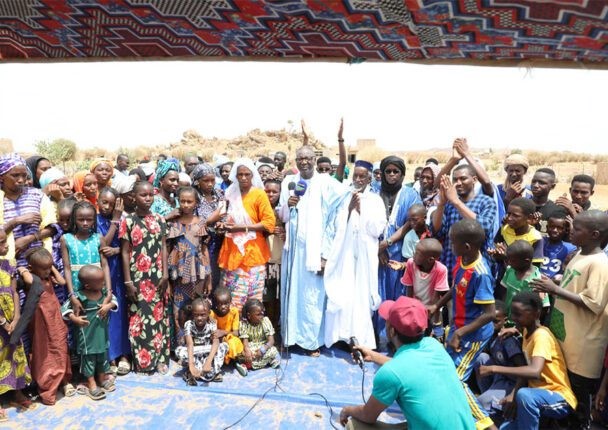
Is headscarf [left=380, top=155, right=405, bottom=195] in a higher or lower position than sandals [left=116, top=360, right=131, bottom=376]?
higher

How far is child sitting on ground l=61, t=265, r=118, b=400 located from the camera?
154 inches

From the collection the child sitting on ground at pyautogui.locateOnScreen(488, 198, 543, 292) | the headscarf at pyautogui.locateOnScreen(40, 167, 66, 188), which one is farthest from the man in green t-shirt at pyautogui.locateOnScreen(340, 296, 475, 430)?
the headscarf at pyautogui.locateOnScreen(40, 167, 66, 188)

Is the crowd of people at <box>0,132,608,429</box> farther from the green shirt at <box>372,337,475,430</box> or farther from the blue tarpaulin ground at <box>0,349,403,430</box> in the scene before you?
the blue tarpaulin ground at <box>0,349,403,430</box>

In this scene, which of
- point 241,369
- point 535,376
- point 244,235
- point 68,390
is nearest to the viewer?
point 535,376

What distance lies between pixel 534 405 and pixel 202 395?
2.68 meters

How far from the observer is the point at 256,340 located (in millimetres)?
4625

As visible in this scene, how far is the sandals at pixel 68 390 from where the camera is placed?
3.95 metres

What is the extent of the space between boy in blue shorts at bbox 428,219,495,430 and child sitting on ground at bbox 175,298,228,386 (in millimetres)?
2149

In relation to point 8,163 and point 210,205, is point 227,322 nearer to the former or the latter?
point 210,205

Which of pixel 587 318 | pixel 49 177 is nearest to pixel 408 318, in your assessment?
pixel 587 318

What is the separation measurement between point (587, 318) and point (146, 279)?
371 cm

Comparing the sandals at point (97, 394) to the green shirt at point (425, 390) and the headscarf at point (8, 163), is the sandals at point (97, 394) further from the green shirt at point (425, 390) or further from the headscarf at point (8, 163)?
the green shirt at point (425, 390)

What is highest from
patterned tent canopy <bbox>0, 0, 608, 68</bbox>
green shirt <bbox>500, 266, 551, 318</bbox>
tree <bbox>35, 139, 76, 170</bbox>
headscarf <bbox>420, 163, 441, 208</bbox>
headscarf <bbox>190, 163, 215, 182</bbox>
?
tree <bbox>35, 139, 76, 170</bbox>

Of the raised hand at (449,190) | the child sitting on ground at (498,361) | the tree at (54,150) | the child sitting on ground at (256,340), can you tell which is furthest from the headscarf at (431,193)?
the tree at (54,150)
